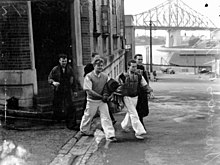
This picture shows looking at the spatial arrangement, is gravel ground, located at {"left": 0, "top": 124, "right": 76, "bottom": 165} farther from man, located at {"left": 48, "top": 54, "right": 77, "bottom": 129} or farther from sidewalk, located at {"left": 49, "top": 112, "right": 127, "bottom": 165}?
man, located at {"left": 48, "top": 54, "right": 77, "bottom": 129}

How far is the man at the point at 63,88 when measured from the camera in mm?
7340

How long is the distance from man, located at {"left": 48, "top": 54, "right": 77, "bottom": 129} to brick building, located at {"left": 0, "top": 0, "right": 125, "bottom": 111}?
1.11m

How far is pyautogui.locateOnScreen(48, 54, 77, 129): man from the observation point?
24.1 ft

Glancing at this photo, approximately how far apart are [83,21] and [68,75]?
351cm

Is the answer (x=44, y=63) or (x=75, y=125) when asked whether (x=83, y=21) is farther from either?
(x=75, y=125)

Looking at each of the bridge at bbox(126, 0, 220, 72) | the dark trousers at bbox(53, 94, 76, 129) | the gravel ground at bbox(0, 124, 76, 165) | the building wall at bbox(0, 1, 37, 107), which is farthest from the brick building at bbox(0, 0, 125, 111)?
the bridge at bbox(126, 0, 220, 72)

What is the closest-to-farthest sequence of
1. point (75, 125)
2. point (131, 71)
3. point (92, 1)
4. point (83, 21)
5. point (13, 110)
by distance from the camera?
point (131, 71)
point (75, 125)
point (13, 110)
point (83, 21)
point (92, 1)

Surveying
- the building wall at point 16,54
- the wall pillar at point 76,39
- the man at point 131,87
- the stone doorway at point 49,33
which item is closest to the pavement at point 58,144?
the man at point 131,87

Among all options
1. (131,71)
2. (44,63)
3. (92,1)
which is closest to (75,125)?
(131,71)

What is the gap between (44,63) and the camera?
10.9 meters

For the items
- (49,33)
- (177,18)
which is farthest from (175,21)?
(49,33)

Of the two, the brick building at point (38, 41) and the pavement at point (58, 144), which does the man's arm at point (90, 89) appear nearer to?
the pavement at point (58, 144)

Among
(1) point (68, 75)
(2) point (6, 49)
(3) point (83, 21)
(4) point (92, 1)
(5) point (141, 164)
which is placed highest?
Answer: (4) point (92, 1)

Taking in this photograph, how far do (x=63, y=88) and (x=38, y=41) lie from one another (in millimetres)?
3672
